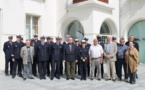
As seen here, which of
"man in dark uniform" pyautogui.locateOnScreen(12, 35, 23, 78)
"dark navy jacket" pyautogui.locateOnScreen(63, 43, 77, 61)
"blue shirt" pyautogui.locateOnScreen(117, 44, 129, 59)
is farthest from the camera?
"man in dark uniform" pyautogui.locateOnScreen(12, 35, 23, 78)

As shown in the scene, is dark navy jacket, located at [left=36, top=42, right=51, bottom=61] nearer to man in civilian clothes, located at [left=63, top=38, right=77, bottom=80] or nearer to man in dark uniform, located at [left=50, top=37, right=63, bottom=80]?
man in dark uniform, located at [left=50, top=37, right=63, bottom=80]

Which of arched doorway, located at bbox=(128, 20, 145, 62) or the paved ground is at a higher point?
arched doorway, located at bbox=(128, 20, 145, 62)

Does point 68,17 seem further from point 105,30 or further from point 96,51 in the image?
point 96,51

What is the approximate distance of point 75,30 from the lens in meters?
13.5

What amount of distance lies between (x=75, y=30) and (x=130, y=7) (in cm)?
417

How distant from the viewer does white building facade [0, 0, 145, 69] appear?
10.3 meters

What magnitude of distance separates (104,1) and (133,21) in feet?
8.77

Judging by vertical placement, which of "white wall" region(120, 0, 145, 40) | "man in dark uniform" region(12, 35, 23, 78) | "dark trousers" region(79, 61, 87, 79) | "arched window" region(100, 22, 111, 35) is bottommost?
"dark trousers" region(79, 61, 87, 79)

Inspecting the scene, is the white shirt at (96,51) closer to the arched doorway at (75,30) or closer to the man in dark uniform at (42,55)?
the man in dark uniform at (42,55)

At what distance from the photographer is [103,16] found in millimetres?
11805

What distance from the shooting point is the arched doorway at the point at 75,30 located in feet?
43.8

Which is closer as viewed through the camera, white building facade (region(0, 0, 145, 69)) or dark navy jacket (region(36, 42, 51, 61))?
dark navy jacket (region(36, 42, 51, 61))

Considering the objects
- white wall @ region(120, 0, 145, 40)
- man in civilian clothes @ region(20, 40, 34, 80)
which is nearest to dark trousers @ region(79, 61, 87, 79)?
man in civilian clothes @ region(20, 40, 34, 80)

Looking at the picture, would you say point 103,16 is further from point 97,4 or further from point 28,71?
point 28,71
